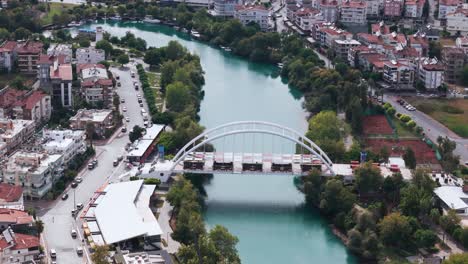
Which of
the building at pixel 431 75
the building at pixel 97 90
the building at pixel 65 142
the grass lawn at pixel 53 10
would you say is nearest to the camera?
the building at pixel 65 142

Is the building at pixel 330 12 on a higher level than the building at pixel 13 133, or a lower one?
higher

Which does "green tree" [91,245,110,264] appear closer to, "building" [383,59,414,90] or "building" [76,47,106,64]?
"building" [76,47,106,64]

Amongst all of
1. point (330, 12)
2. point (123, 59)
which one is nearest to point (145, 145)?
point (123, 59)

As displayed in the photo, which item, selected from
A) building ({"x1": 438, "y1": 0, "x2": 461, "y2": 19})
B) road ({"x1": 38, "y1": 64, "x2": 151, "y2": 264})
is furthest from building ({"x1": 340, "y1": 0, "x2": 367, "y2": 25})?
road ({"x1": 38, "y1": 64, "x2": 151, "y2": 264})

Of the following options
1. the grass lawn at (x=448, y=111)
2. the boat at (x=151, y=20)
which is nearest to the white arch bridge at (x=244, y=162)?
the grass lawn at (x=448, y=111)

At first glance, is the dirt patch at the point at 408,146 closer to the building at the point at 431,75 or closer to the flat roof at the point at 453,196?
the flat roof at the point at 453,196

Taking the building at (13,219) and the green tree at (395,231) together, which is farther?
the green tree at (395,231)

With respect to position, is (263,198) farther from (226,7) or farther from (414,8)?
(414,8)
